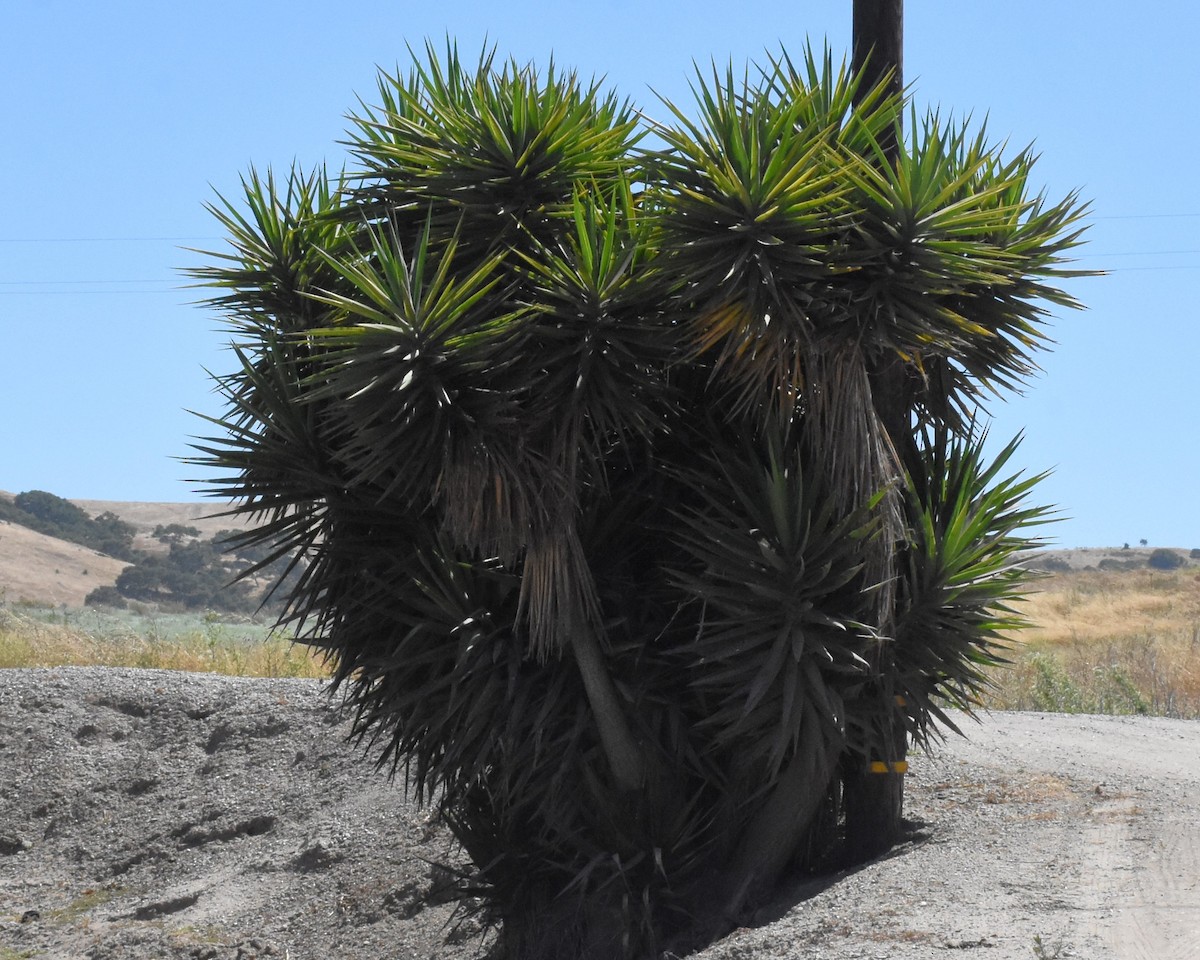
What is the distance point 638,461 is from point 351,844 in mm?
4888

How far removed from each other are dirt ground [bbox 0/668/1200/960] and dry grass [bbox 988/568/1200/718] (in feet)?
3.05

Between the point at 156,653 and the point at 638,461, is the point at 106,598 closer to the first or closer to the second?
the point at 156,653

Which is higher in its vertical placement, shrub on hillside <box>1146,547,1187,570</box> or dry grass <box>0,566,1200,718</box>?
shrub on hillside <box>1146,547,1187,570</box>

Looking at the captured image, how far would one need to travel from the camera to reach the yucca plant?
618 centimetres

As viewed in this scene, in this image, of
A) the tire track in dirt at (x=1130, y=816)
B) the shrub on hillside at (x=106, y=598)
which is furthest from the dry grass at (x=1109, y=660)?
the shrub on hillside at (x=106, y=598)

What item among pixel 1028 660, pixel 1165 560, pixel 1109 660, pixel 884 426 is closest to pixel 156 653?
pixel 1028 660

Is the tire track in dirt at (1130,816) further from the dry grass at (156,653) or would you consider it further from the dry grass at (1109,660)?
the dry grass at (156,653)

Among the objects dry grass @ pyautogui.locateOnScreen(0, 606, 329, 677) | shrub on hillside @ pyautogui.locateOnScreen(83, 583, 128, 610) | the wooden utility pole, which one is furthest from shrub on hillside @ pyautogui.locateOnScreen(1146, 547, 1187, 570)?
the wooden utility pole

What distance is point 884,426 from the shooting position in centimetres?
696

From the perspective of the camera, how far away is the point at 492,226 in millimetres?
6895


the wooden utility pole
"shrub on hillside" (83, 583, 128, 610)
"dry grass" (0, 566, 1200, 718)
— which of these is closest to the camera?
the wooden utility pole

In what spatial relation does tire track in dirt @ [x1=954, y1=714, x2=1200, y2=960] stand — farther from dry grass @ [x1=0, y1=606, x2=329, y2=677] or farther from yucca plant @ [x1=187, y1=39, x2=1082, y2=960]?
dry grass @ [x1=0, y1=606, x2=329, y2=677]

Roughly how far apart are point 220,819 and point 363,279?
23.3 feet

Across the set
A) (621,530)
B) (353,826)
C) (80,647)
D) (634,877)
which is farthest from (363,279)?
(80,647)
